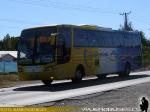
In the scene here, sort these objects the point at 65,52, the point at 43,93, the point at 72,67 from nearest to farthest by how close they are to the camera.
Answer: the point at 43,93 → the point at 65,52 → the point at 72,67

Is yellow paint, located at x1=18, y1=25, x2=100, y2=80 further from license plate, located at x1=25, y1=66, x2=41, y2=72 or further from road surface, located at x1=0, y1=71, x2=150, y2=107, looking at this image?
road surface, located at x1=0, y1=71, x2=150, y2=107

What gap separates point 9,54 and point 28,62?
7568 centimetres

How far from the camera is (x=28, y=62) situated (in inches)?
1013

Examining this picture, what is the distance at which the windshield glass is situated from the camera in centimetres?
2522

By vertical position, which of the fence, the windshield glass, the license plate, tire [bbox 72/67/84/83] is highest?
the windshield glass

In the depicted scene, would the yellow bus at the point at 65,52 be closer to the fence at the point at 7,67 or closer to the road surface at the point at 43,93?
the road surface at the point at 43,93

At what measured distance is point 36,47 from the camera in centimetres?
2558

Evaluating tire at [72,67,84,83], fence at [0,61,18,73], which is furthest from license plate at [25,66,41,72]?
fence at [0,61,18,73]

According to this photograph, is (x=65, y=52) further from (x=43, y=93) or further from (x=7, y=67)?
(x=7, y=67)

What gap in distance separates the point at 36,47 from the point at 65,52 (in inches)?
65.1

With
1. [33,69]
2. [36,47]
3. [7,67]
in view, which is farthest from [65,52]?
[7,67]

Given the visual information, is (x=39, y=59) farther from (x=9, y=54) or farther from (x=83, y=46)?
(x=9, y=54)

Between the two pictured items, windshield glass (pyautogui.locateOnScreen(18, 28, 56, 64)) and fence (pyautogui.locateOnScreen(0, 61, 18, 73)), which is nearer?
windshield glass (pyautogui.locateOnScreen(18, 28, 56, 64))

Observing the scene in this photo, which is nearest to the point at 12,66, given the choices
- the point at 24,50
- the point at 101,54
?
the point at 101,54
